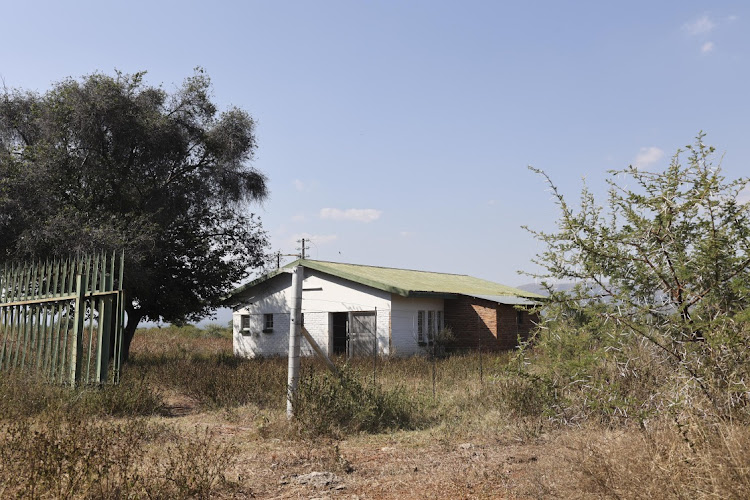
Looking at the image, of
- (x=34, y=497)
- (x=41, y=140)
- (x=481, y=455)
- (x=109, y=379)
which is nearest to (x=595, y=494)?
(x=481, y=455)

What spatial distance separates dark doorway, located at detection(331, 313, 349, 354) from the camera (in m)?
23.3

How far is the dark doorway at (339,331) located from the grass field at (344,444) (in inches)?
439

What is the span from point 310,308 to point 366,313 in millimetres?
2482

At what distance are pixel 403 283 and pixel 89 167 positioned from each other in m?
11.1

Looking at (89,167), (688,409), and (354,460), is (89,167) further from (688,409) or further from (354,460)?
(688,409)

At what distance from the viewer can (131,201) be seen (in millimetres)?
18250

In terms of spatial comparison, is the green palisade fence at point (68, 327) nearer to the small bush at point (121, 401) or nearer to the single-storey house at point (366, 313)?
the small bush at point (121, 401)

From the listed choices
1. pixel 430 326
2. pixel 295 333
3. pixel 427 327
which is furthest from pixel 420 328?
pixel 295 333

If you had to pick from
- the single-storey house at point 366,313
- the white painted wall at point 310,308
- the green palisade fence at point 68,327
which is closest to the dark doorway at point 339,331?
the single-storey house at point 366,313

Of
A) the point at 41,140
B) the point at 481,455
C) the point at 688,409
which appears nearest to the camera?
the point at 688,409

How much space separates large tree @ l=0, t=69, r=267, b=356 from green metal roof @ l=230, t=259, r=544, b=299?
2.86m

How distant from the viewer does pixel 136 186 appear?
60.5ft

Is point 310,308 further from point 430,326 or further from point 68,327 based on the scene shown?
point 68,327

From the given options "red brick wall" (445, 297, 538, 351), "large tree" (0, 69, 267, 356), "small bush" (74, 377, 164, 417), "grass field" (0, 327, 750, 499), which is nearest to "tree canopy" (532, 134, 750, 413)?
"grass field" (0, 327, 750, 499)
